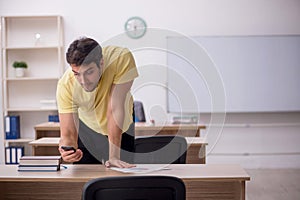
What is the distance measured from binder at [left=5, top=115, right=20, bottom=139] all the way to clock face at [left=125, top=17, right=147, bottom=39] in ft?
6.32

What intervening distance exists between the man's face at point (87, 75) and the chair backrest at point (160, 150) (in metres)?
0.75

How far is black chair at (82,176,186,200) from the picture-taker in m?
1.91

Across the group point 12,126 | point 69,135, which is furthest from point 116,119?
point 12,126

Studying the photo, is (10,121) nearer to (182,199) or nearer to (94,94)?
(94,94)

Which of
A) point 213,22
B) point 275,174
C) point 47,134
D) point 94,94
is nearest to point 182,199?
point 94,94

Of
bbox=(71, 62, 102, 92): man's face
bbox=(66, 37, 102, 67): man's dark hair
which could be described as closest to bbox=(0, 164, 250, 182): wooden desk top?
bbox=(71, 62, 102, 92): man's face

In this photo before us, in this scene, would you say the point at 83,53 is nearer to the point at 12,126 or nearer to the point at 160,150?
the point at 160,150

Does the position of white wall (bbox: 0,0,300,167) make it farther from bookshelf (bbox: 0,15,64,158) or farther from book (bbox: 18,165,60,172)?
book (bbox: 18,165,60,172)

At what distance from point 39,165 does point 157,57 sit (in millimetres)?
4199

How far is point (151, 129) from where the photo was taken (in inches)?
207

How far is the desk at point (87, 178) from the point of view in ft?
8.30

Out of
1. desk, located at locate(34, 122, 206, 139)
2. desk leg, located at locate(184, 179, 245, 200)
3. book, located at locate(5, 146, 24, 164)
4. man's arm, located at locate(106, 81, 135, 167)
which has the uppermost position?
man's arm, located at locate(106, 81, 135, 167)

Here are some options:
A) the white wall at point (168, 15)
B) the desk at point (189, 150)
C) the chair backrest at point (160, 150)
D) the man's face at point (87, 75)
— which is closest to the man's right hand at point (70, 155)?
the man's face at point (87, 75)

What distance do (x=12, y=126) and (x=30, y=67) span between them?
85 centimetres
